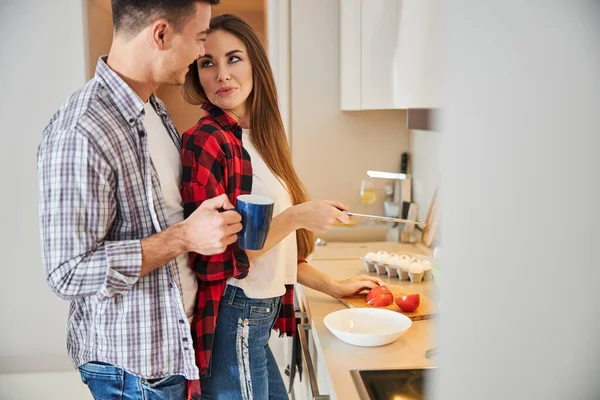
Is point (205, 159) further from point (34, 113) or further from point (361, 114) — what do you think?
point (34, 113)

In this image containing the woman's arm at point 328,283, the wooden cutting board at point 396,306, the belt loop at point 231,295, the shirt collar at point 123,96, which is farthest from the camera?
the woman's arm at point 328,283

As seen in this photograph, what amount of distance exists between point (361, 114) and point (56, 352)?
7.16ft

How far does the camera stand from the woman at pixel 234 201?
4.42ft

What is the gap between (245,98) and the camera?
1.66m

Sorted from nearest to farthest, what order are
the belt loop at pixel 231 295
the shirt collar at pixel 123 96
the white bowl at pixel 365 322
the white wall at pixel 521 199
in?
1. the white wall at pixel 521 199
2. the shirt collar at pixel 123 96
3. the belt loop at pixel 231 295
4. the white bowl at pixel 365 322

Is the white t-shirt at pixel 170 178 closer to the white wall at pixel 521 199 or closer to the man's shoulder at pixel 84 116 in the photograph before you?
the man's shoulder at pixel 84 116

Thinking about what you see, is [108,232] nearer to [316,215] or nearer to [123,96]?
[123,96]

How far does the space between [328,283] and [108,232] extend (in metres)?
0.84

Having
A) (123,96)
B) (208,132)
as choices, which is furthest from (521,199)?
(208,132)

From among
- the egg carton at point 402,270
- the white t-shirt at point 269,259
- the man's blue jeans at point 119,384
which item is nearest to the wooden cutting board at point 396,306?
the egg carton at point 402,270

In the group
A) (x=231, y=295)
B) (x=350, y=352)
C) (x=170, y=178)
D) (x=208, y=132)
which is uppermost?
(x=208, y=132)

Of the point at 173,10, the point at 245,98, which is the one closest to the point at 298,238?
the point at 245,98

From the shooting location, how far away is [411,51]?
209cm

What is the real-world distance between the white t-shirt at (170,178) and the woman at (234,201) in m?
0.02
